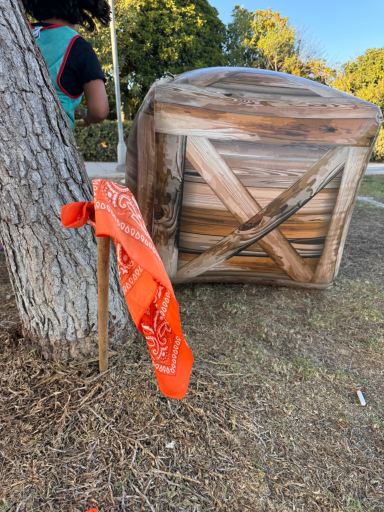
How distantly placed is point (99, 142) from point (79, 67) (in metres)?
11.0

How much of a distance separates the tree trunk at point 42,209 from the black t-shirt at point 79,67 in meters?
0.41

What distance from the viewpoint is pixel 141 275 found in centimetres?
108

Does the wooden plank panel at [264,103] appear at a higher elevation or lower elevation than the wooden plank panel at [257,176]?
higher

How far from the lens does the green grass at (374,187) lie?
23.7ft

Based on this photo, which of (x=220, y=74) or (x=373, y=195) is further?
(x=373, y=195)

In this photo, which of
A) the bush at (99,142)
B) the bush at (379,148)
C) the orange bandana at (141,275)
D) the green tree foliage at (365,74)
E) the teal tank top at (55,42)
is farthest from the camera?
the green tree foliage at (365,74)

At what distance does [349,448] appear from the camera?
5.09 feet

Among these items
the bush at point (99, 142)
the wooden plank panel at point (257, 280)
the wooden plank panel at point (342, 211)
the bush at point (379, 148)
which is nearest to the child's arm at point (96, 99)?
the wooden plank panel at point (257, 280)

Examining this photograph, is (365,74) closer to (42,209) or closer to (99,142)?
(99,142)

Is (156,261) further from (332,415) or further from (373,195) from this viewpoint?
(373,195)

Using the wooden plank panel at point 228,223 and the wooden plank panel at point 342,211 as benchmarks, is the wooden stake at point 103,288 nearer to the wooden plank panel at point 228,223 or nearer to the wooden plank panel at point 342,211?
the wooden plank panel at point 228,223

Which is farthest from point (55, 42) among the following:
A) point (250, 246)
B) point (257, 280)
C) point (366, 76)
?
point (366, 76)

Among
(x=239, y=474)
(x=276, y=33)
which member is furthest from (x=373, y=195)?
(x=276, y=33)

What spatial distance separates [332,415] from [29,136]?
194 cm
